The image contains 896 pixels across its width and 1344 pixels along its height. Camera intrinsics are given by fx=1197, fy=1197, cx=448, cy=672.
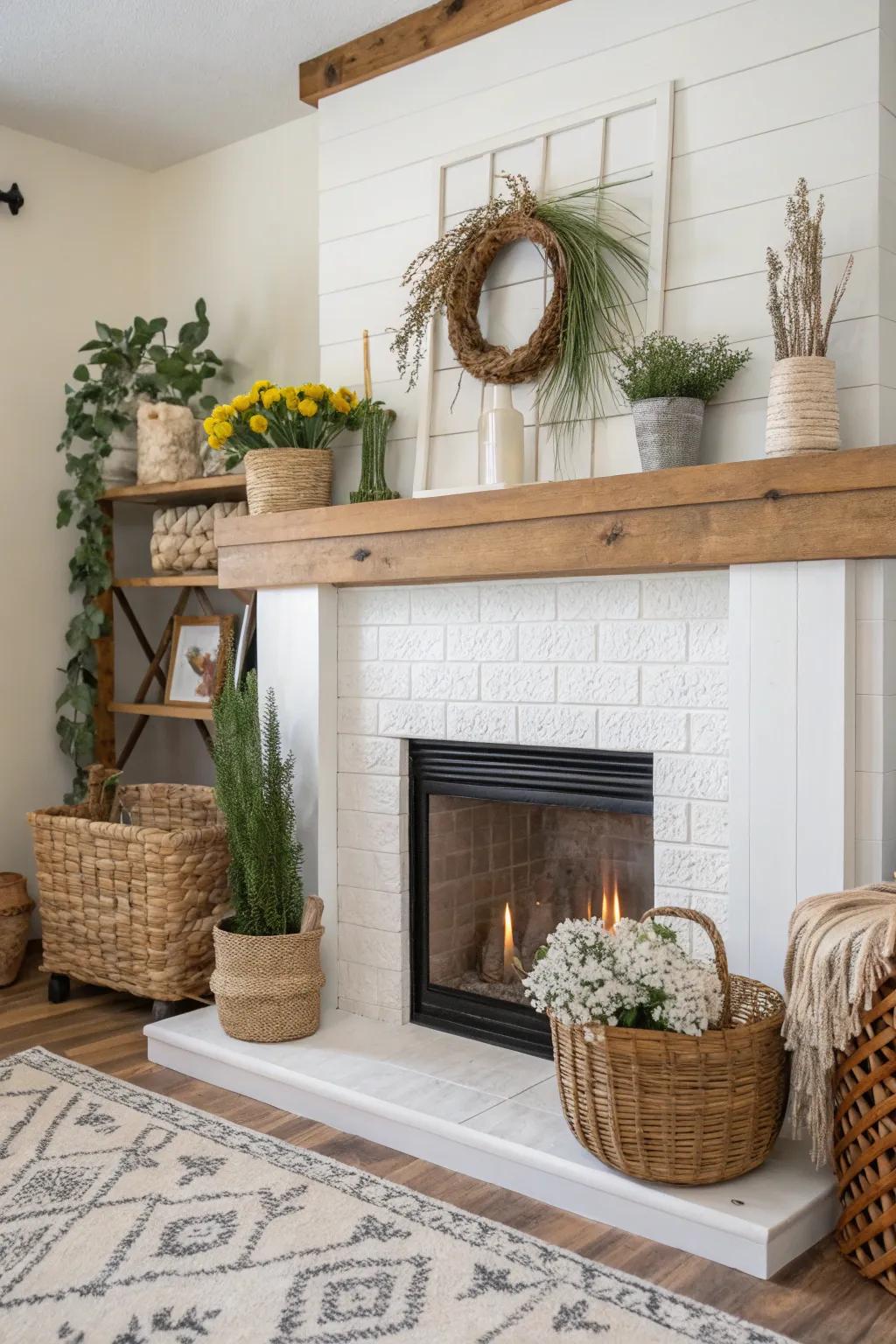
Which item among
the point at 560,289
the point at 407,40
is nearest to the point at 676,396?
the point at 560,289

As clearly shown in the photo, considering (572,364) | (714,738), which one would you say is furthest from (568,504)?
(714,738)

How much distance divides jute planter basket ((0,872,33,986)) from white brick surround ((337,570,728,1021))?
1.12 m

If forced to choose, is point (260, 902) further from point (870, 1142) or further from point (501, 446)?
point (870, 1142)

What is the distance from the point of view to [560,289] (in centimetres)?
254

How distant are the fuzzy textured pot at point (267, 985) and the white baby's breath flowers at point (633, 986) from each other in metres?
0.83

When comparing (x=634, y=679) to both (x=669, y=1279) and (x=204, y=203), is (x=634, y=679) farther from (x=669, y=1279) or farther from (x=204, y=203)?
(x=204, y=203)

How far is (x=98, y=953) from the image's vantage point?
3164 millimetres

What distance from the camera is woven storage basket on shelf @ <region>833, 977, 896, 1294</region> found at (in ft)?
5.86

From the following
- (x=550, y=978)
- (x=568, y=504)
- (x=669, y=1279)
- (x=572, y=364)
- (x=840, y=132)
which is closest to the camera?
(x=669, y=1279)

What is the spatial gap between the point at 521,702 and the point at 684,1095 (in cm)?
99

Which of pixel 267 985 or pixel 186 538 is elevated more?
pixel 186 538

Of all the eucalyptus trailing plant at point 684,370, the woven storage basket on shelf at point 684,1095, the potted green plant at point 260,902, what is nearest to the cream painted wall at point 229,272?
the potted green plant at point 260,902

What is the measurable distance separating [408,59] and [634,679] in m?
1.65

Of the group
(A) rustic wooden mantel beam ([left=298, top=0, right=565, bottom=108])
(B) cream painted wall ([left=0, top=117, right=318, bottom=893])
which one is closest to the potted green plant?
(B) cream painted wall ([left=0, top=117, right=318, bottom=893])
